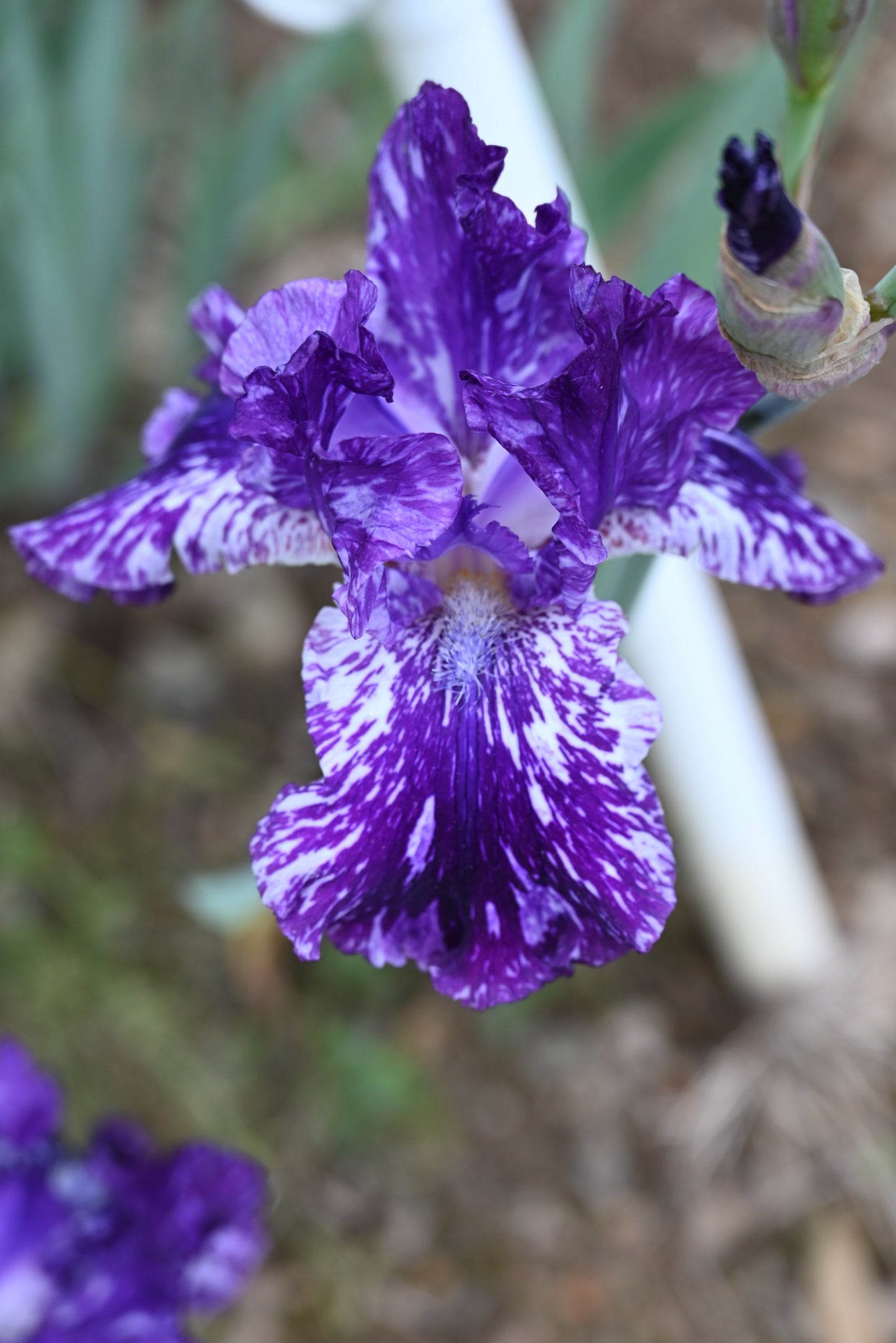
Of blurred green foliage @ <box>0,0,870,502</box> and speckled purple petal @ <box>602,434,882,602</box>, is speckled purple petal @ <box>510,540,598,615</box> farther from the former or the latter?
blurred green foliage @ <box>0,0,870,502</box>

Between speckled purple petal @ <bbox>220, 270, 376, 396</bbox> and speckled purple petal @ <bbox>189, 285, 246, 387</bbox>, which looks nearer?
speckled purple petal @ <bbox>220, 270, 376, 396</bbox>

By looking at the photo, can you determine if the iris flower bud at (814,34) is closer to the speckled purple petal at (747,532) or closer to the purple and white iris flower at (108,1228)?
the speckled purple petal at (747,532)

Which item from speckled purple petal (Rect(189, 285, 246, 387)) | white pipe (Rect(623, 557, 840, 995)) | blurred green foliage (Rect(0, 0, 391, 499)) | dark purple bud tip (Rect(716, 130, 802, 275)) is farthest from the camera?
blurred green foliage (Rect(0, 0, 391, 499))

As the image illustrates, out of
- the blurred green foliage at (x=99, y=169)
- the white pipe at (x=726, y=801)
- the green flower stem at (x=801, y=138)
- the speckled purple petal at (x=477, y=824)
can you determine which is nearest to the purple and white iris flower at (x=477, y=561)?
the speckled purple petal at (x=477, y=824)

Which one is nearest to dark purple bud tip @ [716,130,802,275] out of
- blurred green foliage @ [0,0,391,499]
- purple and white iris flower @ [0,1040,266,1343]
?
purple and white iris flower @ [0,1040,266,1343]

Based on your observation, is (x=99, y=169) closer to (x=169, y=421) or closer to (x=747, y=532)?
(x=169, y=421)

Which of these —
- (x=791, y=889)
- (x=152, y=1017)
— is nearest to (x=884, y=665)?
(x=791, y=889)

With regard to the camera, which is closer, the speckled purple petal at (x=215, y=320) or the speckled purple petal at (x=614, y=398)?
the speckled purple petal at (x=614, y=398)
